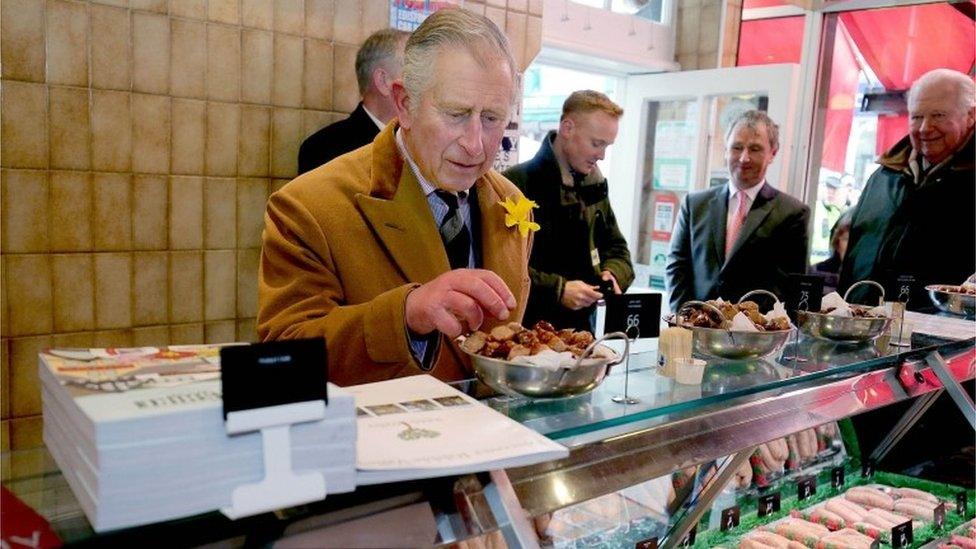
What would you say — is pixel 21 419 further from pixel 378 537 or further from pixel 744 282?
pixel 744 282

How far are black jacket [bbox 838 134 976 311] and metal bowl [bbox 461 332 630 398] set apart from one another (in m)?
3.12

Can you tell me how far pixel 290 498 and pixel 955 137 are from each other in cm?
428

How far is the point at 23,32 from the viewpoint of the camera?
289cm

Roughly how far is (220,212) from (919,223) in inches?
141

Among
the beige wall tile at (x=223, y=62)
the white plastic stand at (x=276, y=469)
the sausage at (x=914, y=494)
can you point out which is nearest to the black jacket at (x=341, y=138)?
the beige wall tile at (x=223, y=62)

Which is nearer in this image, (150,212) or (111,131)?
(111,131)

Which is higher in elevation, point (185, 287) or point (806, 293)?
point (806, 293)

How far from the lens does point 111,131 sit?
3.14 metres

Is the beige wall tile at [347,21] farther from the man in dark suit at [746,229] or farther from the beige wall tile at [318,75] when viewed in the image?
the man in dark suit at [746,229]

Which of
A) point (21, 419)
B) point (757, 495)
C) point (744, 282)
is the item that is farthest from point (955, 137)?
point (21, 419)

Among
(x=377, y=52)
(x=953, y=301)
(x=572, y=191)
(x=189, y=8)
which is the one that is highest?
(x=189, y=8)

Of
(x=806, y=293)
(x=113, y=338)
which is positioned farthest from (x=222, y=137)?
(x=806, y=293)

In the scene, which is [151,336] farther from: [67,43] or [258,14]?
[258,14]

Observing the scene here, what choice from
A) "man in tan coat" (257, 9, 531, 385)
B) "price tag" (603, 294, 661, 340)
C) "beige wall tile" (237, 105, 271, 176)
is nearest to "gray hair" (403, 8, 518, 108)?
"man in tan coat" (257, 9, 531, 385)
